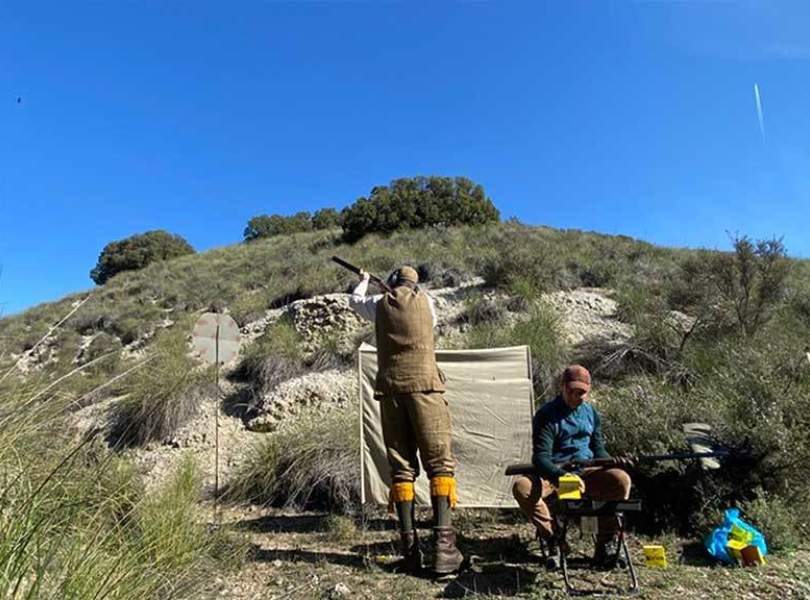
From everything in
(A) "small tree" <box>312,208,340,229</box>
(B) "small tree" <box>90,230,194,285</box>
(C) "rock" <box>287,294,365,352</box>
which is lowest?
(C) "rock" <box>287,294,365,352</box>

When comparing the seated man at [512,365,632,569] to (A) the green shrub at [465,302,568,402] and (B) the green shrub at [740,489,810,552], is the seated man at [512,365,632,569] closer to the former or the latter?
(B) the green shrub at [740,489,810,552]

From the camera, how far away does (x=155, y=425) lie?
8.18 metres

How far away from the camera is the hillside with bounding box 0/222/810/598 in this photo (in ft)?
14.0

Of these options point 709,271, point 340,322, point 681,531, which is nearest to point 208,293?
point 340,322

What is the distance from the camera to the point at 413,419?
4.01 meters

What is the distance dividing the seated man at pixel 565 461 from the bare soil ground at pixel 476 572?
0.72ft

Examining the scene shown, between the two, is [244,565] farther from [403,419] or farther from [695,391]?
[695,391]

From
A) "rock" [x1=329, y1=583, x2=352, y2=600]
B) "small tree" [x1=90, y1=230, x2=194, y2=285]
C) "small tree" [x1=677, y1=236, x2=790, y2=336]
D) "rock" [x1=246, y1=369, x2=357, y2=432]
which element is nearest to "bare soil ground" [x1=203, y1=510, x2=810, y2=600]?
"rock" [x1=329, y1=583, x2=352, y2=600]

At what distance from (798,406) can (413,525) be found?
3.39m

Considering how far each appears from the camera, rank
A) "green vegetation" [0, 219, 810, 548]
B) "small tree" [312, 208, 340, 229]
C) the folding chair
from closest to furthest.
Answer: the folding chair → "green vegetation" [0, 219, 810, 548] → "small tree" [312, 208, 340, 229]

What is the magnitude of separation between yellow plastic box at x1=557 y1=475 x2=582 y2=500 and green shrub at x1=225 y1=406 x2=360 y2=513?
2.65 metres

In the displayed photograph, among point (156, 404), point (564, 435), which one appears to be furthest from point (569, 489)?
point (156, 404)

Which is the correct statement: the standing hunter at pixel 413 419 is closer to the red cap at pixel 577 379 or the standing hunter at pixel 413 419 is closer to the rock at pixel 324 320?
the red cap at pixel 577 379

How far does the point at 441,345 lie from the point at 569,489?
6.40 meters
